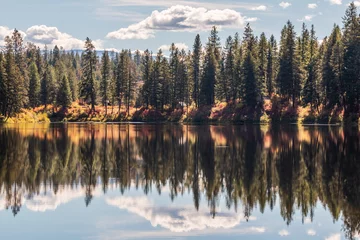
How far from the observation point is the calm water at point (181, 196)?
15.6 metres

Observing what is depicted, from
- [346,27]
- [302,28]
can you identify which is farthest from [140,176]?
[302,28]

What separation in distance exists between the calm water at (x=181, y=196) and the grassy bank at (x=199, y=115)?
212ft

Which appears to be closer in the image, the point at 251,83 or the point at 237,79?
the point at 251,83

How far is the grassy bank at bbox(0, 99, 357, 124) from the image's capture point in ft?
328

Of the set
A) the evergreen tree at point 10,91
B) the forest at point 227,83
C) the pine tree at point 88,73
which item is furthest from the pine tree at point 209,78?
the evergreen tree at point 10,91

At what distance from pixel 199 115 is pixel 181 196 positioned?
96.4m

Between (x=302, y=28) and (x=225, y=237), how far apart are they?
410ft

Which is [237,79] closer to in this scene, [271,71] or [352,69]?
[271,71]

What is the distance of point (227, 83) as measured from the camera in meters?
122

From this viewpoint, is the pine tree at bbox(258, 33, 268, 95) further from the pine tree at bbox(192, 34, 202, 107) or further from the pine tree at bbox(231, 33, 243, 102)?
the pine tree at bbox(192, 34, 202, 107)

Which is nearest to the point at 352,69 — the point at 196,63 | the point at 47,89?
the point at 196,63

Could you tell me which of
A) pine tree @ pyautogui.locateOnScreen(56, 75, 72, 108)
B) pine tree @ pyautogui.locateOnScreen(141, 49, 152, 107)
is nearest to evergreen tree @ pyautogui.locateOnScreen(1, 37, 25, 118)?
pine tree @ pyautogui.locateOnScreen(56, 75, 72, 108)

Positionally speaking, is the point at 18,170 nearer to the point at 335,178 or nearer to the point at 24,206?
the point at 24,206

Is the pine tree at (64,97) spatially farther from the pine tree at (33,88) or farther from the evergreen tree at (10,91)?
the evergreen tree at (10,91)
